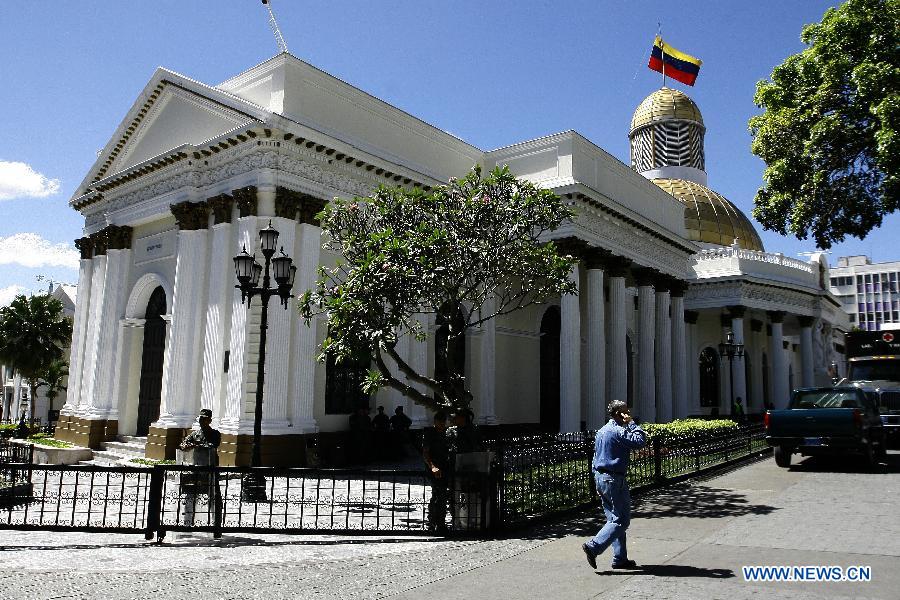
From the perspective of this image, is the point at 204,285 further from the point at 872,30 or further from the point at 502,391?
the point at 872,30

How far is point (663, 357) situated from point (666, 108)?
872 inches

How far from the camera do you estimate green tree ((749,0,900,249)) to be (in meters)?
14.8

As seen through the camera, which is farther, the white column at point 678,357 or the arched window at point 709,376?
the arched window at point 709,376

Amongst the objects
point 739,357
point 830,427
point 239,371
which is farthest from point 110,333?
point 739,357

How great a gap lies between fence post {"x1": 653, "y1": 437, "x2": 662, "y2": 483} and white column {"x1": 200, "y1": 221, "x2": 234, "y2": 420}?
1043 centimetres

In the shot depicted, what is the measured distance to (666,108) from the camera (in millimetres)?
43469

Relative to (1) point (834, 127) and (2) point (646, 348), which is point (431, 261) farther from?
(2) point (646, 348)

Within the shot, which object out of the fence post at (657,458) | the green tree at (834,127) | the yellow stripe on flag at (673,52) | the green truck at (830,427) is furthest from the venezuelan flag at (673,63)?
the fence post at (657,458)

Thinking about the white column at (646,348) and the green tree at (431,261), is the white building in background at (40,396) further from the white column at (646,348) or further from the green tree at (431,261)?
the green tree at (431,261)

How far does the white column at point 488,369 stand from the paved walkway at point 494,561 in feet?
40.0

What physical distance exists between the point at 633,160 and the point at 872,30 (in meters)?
30.0

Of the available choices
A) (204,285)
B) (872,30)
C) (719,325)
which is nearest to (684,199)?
(719,325)

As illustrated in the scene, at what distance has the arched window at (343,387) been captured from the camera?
18862 millimetres

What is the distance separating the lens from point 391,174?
2006cm
